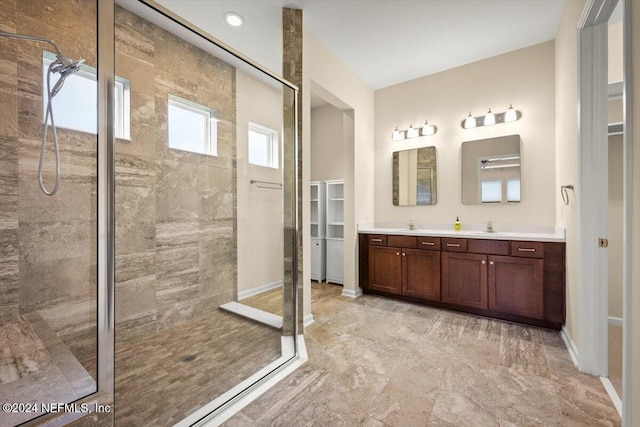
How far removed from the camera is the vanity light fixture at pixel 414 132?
359cm

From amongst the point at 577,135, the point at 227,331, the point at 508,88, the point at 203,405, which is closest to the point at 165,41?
the point at 227,331

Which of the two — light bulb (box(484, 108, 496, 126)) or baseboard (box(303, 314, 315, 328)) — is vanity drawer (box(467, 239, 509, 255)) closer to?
light bulb (box(484, 108, 496, 126))

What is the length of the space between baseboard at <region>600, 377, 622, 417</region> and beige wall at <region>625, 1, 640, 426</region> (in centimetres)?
58

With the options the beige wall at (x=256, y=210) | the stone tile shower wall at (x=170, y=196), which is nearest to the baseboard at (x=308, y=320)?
the beige wall at (x=256, y=210)

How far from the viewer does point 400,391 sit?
1672mm

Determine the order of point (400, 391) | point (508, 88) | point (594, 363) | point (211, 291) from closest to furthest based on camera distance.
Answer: point (400, 391), point (594, 363), point (211, 291), point (508, 88)

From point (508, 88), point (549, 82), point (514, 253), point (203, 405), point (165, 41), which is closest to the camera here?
point (203, 405)

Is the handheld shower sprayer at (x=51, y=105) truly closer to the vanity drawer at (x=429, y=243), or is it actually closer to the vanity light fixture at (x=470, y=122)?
the vanity drawer at (x=429, y=243)

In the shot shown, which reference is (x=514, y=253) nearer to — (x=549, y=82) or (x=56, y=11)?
(x=549, y=82)

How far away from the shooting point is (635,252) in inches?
41.5

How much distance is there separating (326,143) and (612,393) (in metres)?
4.18

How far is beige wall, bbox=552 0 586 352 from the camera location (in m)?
2.00

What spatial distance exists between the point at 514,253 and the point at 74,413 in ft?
10.5

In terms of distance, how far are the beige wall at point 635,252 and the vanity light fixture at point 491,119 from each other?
7.23 ft
